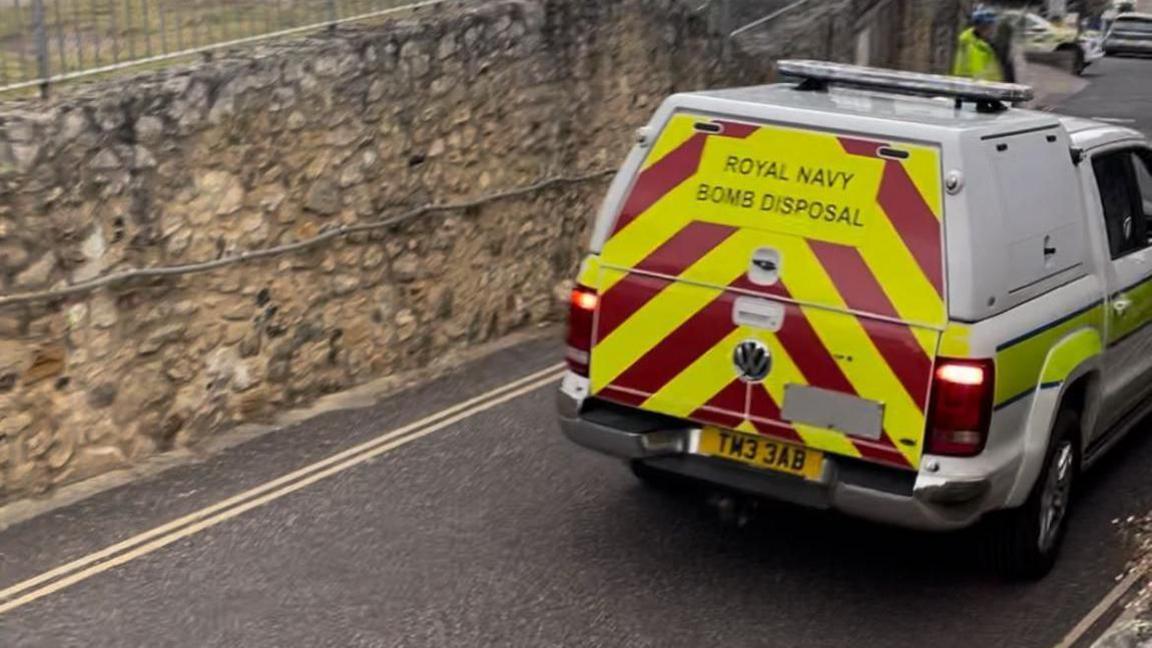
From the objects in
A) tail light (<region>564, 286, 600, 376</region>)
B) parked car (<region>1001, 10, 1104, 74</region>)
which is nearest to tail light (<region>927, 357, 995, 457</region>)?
tail light (<region>564, 286, 600, 376</region>)

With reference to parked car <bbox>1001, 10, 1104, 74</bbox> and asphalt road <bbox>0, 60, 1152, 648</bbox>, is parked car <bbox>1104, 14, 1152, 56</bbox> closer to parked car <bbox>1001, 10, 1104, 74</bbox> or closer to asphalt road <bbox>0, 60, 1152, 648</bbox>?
parked car <bbox>1001, 10, 1104, 74</bbox>

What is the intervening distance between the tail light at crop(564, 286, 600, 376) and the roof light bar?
1.53 meters

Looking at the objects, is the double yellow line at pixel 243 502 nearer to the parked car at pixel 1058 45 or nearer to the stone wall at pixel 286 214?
the stone wall at pixel 286 214

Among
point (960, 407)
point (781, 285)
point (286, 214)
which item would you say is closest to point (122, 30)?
point (286, 214)

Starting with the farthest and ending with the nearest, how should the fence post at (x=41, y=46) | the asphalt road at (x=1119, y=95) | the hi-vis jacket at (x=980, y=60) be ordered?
the asphalt road at (x=1119, y=95), the hi-vis jacket at (x=980, y=60), the fence post at (x=41, y=46)

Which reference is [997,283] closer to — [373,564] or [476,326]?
[373,564]

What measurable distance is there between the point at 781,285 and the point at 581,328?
38.0 inches

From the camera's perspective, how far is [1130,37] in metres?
37.2

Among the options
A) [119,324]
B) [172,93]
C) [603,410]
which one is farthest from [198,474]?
[603,410]

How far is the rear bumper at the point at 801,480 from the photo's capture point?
5.52 metres

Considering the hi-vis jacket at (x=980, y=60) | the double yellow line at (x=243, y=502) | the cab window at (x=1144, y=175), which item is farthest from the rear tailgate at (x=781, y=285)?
the hi-vis jacket at (x=980, y=60)

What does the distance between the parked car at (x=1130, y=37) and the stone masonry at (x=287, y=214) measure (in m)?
28.3

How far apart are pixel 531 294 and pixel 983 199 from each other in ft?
19.7

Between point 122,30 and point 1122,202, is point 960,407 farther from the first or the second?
point 122,30
